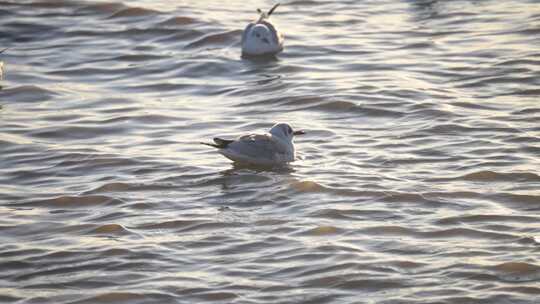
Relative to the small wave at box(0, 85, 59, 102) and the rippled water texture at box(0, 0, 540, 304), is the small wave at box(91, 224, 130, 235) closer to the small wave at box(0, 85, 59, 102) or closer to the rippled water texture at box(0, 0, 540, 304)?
the rippled water texture at box(0, 0, 540, 304)

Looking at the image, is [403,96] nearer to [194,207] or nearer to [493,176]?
[493,176]

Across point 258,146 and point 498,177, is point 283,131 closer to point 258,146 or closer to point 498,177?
point 258,146

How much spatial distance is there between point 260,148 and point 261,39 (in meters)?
4.08

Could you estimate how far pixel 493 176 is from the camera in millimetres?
9914

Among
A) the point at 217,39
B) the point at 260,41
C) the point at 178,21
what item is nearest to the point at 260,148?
the point at 260,41

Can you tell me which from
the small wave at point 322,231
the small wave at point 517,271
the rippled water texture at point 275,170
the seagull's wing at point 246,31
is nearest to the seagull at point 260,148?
the rippled water texture at point 275,170

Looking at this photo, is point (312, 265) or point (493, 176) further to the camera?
point (493, 176)

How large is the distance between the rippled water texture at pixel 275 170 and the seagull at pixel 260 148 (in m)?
0.14

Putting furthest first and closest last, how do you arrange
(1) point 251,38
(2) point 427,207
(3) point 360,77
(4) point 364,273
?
(1) point 251,38, (3) point 360,77, (2) point 427,207, (4) point 364,273

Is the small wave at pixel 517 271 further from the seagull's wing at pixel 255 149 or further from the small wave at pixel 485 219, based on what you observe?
the seagull's wing at pixel 255 149

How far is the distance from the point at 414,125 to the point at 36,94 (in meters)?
4.23

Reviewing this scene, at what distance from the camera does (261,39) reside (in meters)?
14.3

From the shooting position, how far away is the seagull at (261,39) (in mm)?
14344

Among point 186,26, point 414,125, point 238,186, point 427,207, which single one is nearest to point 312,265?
point 427,207
